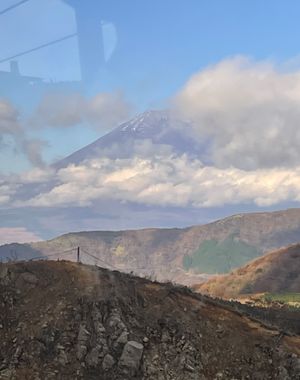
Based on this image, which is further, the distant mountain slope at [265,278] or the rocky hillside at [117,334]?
the distant mountain slope at [265,278]

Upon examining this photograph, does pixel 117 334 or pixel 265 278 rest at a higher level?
pixel 117 334

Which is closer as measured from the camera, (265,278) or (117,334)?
(117,334)

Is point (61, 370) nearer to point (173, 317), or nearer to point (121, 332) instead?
point (121, 332)

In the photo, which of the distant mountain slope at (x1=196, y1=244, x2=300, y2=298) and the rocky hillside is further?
the distant mountain slope at (x1=196, y1=244, x2=300, y2=298)

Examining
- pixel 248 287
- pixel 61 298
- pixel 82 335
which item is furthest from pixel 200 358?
pixel 248 287
